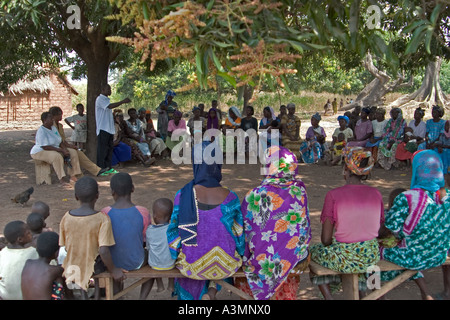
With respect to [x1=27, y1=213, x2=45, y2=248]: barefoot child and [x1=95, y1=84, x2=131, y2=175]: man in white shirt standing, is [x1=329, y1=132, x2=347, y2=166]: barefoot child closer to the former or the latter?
[x1=95, y1=84, x2=131, y2=175]: man in white shirt standing

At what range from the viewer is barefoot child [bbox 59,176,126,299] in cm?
362

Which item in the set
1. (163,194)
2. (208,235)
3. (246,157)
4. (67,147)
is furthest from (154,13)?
(246,157)

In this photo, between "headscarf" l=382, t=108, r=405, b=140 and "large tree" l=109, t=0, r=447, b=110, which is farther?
"headscarf" l=382, t=108, r=405, b=140

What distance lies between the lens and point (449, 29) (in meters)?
8.59

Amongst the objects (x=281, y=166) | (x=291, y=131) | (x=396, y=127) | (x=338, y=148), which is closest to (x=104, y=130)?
(x=291, y=131)

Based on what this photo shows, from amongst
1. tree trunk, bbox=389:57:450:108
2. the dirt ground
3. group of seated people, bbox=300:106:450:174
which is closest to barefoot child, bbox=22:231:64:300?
the dirt ground

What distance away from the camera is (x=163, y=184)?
9102 mm

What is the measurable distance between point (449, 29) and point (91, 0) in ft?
21.2

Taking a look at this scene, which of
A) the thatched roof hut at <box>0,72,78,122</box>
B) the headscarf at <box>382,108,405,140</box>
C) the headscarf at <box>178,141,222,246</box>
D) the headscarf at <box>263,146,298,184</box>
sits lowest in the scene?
the headscarf at <box>178,141,222,246</box>

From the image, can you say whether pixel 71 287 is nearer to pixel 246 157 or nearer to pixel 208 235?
pixel 208 235

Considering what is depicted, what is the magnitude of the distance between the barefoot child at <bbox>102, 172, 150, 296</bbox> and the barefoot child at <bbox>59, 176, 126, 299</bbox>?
6.9 inches

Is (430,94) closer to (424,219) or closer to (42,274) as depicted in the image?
(424,219)

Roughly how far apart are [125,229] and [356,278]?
6.42 feet

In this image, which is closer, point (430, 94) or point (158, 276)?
point (158, 276)
